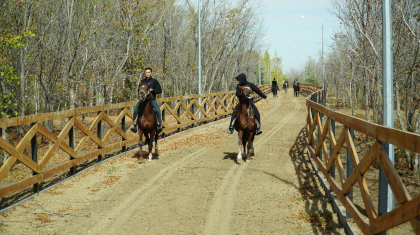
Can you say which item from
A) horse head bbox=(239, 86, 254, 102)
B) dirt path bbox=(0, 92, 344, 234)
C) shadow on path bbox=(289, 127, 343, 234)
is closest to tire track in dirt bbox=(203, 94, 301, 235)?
dirt path bbox=(0, 92, 344, 234)

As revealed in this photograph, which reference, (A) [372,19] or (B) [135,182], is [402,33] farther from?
(B) [135,182]

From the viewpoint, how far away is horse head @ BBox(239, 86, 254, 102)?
10.2 meters

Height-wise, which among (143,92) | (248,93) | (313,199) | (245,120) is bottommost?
(313,199)

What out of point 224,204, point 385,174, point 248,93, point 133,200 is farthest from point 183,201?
point 385,174

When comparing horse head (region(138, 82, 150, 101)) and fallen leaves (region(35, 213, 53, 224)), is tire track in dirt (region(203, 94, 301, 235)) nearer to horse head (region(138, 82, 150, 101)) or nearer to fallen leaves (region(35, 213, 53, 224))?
fallen leaves (region(35, 213, 53, 224))

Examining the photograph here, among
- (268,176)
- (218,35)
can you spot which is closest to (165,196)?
(268,176)

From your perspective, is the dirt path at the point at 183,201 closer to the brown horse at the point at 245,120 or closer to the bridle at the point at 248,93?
the brown horse at the point at 245,120

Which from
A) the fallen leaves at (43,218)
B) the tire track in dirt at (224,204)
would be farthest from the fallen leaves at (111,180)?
the tire track in dirt at (224,204)

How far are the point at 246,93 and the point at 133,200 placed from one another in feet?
13.9

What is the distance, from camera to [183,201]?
7.35 metres

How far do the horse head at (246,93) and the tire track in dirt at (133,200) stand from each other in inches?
93.3

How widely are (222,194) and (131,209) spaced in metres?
1.83

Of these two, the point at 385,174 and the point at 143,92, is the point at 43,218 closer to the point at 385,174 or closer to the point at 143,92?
the point at 143,92

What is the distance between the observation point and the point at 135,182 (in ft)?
29.1
